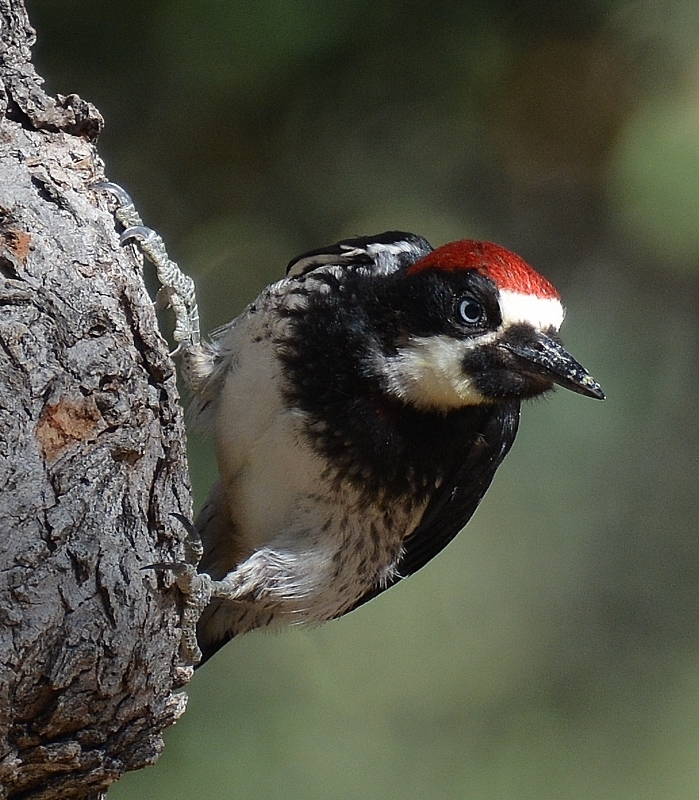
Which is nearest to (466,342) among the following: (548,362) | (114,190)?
(548,362)

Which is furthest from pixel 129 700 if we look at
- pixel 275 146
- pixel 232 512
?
pixel 275 146

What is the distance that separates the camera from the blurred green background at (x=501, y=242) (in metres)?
2.79

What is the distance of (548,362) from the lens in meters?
1.78

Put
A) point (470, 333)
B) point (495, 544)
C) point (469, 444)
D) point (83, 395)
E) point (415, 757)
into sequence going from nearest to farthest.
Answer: point (83, 395) → point (470, 333) → point (469, 444) → point (415, 757) → point (495, 544)

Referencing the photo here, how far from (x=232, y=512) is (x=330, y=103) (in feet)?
4.34

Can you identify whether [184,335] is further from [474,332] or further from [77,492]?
[77,492]

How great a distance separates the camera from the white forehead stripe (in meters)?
1.81

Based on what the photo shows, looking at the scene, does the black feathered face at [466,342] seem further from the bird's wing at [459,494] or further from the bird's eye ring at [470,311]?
the bird's wing at [459,494]

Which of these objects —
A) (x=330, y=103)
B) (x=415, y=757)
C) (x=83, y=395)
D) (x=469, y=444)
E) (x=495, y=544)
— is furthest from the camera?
(x=495, y=544)

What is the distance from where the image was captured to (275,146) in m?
3.02

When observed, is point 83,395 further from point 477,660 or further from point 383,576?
point 477,660

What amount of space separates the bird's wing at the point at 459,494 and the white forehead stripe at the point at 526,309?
0.23 m

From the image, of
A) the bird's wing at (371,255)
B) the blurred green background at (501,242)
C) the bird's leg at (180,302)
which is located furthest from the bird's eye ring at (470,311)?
the blurred green background at (501,242)

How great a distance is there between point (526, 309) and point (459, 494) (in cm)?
51
